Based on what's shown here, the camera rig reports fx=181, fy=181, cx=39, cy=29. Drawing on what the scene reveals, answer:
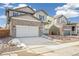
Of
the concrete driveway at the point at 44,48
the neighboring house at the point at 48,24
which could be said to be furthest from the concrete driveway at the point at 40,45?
the neighboring house at the point at 48,24

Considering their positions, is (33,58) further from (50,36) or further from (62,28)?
(62,28)

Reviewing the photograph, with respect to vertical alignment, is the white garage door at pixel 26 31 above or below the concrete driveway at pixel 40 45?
above

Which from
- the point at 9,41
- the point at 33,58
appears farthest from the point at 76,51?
the point at 9,41

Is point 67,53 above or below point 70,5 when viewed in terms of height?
below

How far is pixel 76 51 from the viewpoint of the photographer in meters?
2.09

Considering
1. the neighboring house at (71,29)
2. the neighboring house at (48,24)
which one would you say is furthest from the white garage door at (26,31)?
the neighboring house at (71,29)

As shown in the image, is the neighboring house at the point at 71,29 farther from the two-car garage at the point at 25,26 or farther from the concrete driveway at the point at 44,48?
the two-car garage at the point at 25,26

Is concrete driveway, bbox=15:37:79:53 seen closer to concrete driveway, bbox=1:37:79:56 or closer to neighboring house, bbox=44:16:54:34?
concrete driveway, bbox=1:37:79:56

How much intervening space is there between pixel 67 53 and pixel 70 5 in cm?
55

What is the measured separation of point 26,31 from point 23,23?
10cm

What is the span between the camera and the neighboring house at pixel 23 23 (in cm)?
210

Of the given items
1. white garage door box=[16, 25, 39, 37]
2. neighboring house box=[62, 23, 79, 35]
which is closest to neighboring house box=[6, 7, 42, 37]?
white garage door box=[16, 25, 39, 37]

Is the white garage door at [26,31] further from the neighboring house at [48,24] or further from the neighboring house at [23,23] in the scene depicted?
the neighboring house at [48,24]

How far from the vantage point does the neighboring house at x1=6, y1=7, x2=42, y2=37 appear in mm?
2096
